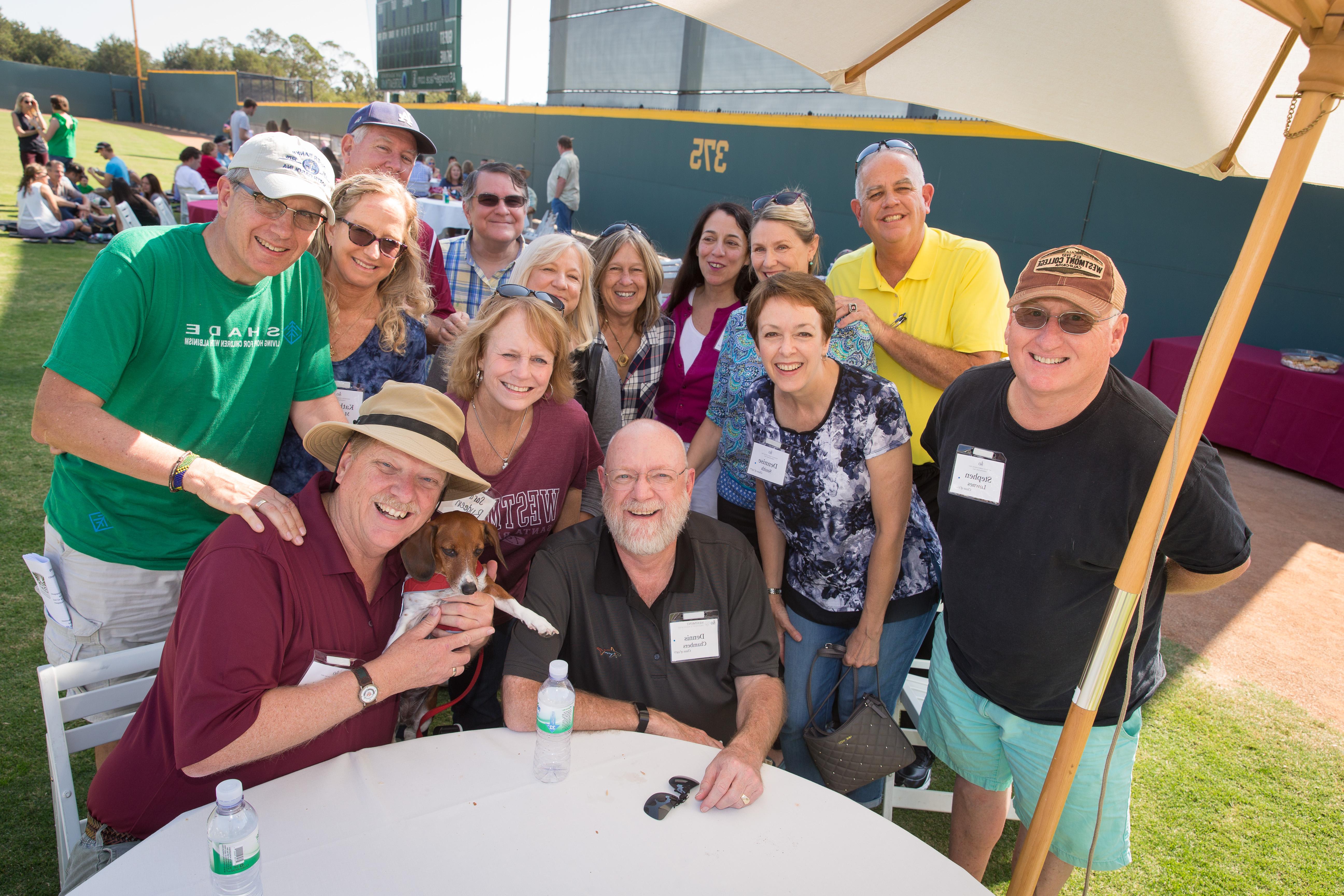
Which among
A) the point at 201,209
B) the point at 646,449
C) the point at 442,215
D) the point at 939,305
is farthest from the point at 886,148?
the point at 201,209

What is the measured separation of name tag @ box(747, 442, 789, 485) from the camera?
102 inches

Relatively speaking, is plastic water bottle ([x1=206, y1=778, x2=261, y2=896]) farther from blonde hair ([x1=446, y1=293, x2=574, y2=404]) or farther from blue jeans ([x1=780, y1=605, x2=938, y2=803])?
blue jeans ([x1=780, y1=605, x2=938, y2=803])

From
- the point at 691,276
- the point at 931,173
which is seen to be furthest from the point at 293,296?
the point at 931,173

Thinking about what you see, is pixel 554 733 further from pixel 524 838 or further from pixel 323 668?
pixel 323 668

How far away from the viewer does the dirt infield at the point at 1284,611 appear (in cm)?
399

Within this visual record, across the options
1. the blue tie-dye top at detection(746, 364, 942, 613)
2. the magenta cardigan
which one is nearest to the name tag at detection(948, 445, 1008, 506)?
the blue tie-dye top at detection(746, 364, 942, 613)

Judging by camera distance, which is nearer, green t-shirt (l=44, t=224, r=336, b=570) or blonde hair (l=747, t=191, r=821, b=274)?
green t-shirt (l=44, t=224, r=336, b=570)

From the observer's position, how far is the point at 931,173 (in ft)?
35.0

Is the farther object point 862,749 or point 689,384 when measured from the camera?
point 689,384

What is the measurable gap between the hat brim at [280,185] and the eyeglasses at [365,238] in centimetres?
65

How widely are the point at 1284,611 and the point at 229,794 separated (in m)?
5.68

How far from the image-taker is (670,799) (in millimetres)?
1710

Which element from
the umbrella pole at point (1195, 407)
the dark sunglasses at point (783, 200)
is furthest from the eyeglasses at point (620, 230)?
the umbrella pole at point (1195, 407)

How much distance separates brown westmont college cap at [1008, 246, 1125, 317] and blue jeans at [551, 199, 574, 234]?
13466 millimetres
